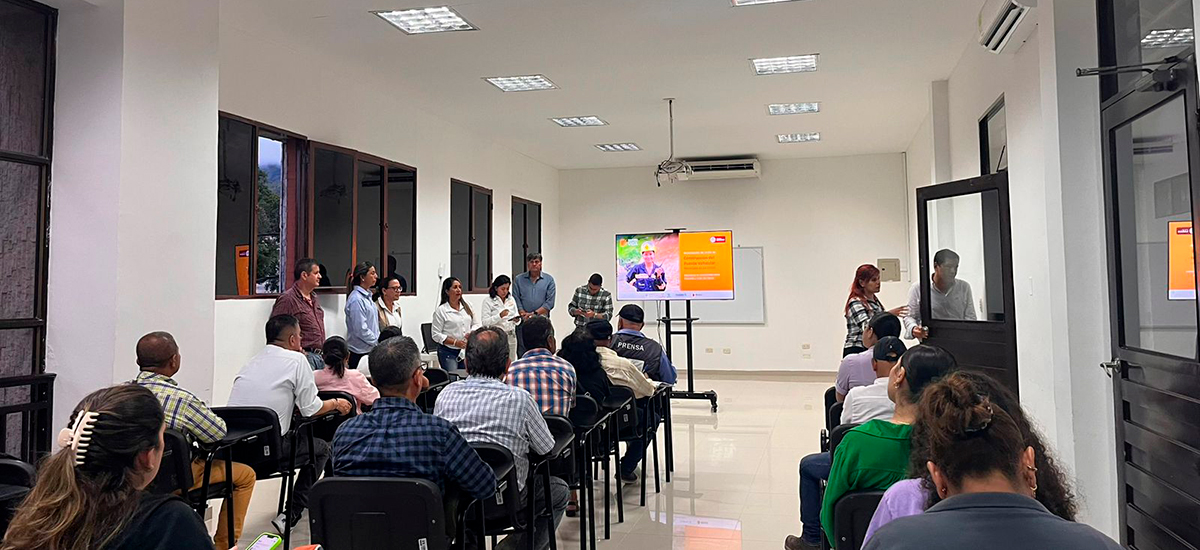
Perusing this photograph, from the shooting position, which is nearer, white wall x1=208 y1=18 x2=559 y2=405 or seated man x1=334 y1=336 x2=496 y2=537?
seated man x1=334 y1=336 x2=496 y2=537

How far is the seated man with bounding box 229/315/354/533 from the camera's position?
11.1 ft

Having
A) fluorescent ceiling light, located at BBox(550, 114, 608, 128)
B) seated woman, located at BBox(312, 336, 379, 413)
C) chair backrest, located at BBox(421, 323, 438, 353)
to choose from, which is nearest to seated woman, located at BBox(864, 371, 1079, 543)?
seated woman, located at BBox(312, 336, 379, 413)

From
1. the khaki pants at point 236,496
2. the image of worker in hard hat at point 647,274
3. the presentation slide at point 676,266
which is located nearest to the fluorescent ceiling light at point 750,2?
the khaki pants at point 236,496

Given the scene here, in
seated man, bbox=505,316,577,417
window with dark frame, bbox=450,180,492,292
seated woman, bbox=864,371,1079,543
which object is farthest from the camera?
window with dark frame, bbox=450,180,492,292

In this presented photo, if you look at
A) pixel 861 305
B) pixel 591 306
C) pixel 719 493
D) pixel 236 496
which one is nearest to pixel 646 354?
pixel 719 493

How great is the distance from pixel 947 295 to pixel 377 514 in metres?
4.25

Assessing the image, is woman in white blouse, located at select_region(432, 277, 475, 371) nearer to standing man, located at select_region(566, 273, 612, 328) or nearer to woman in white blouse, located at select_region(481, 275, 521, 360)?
woman in white blouse, located at select_region(481, 275, 521, 360)

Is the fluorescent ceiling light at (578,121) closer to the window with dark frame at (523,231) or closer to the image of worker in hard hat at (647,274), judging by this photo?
the image of worker in hard hat at (647,274)

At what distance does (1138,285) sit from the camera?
2822 millimetres

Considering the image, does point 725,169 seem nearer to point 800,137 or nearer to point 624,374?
point 800,137

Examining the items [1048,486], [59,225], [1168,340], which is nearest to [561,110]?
[59,225]

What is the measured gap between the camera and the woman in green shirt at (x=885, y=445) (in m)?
2.09

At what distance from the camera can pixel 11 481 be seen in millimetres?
2256

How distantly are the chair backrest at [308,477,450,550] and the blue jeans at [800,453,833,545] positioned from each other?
5.36ft
